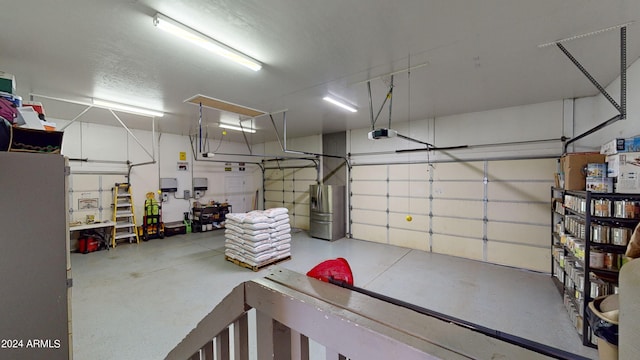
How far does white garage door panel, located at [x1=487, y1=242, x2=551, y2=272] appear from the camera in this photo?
4.75 m

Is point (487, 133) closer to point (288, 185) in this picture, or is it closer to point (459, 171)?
point (459, 171)

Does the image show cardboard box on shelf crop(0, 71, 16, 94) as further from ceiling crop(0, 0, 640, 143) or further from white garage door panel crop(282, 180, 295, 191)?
white garage door panel crop(282, 180, 295, 191)

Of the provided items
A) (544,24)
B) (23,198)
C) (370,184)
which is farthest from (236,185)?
(544,24)

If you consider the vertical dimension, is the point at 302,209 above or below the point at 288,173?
below

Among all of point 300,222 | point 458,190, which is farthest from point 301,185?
point 458,190

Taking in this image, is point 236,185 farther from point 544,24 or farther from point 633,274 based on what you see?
point 633,274

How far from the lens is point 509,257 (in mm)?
5078

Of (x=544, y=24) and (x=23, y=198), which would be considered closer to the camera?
(x=23, y=198)

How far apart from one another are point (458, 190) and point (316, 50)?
4.67 m

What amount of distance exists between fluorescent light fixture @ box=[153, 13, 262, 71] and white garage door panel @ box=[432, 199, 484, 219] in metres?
5.05

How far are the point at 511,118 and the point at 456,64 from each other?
115 inches

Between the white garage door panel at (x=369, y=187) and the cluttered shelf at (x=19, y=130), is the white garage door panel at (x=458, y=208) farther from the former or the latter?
the cluttered shelf at (x=19, y=130)

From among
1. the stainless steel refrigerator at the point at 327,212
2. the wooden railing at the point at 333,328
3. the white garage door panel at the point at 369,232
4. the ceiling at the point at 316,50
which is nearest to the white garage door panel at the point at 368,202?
the stainless steel refrigerator at the point at 327,212

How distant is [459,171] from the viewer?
5668mm
